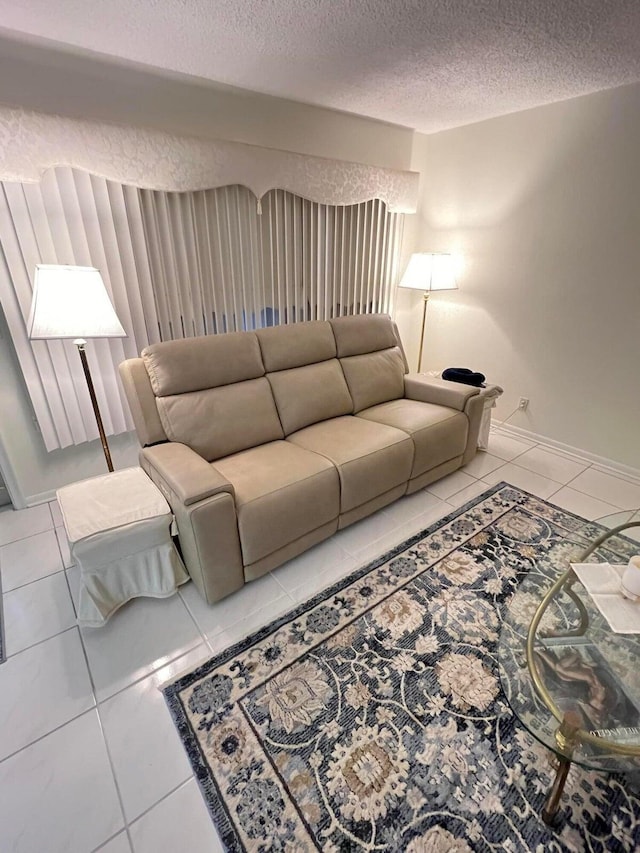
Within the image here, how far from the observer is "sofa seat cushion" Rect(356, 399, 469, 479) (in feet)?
7.75

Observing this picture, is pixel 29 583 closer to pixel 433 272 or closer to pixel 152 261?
pixel 152 261

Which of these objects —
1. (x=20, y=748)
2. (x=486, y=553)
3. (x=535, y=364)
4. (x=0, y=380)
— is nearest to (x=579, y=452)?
(x=535, y=364)

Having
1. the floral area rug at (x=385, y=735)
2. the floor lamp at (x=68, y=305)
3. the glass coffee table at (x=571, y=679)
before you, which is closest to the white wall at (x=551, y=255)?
the floral area rug at (x=385, y=735)

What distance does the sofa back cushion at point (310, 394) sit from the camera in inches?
94.4

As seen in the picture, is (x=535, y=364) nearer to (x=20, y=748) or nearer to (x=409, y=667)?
(x=409, y=667)

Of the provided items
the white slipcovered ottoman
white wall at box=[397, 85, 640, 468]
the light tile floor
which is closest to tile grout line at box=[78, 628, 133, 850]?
the light tile floor

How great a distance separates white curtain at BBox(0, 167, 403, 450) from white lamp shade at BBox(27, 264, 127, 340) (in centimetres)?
44

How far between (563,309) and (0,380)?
3562 millimetres

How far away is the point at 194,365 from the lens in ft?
6.92

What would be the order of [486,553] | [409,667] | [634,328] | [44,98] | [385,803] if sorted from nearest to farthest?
[385,803] < [409,667] < [44,98] < [486,553] < [634,328]

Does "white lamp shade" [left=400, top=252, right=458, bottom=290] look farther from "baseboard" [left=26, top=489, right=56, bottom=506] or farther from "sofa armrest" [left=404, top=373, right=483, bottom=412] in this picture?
"baseboard" [left=26, top=489, right=56, bottom=506]

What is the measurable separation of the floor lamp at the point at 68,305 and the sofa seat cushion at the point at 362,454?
1147mm

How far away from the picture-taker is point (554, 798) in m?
1.06

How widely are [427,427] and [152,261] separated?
190 centimetres
